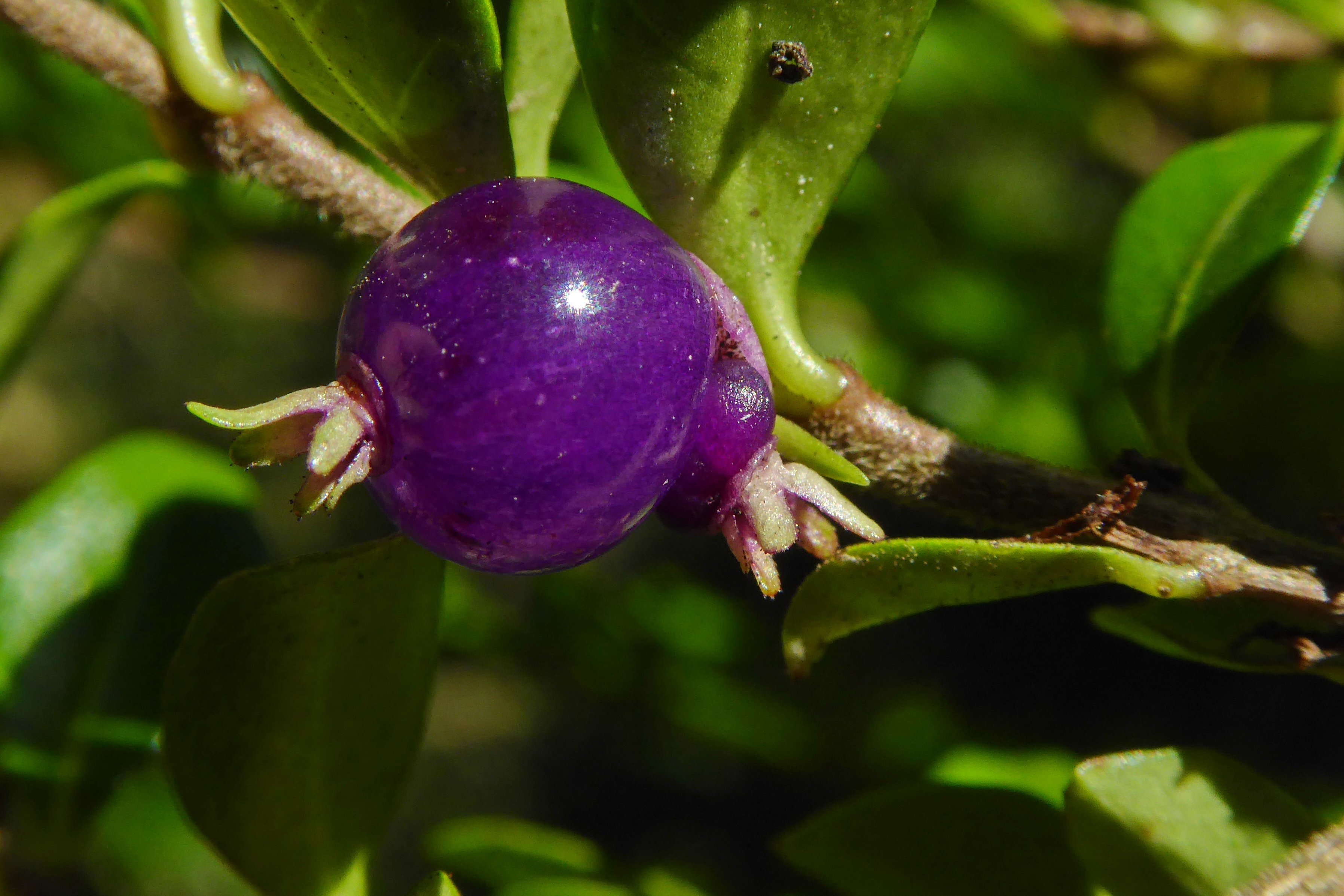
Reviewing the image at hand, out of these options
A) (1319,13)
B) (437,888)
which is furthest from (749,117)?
(1319,13)

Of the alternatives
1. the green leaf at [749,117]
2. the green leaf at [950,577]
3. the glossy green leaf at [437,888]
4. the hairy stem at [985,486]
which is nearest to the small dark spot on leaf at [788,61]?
the green leaf at [749,117]

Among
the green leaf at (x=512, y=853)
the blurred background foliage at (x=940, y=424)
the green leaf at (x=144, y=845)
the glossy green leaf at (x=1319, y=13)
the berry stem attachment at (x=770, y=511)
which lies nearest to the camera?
the berry stem attachment at (x=770, y=511)

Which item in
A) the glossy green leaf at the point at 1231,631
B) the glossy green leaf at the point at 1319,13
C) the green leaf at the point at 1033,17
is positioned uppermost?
the glossy green leaf at the point at 1319,13

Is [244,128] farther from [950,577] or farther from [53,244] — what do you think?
[950,577]

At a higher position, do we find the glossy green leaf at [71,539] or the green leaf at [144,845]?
the glossy green leaf at [71,539]

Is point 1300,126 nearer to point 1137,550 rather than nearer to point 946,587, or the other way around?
point 1137,550

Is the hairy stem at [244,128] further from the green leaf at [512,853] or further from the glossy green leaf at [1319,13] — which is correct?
the glossy green leaf at [1319,13]
